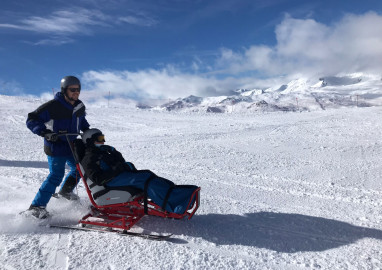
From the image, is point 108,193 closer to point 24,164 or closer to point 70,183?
point 70,183

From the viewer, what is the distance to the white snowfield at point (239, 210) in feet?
10.9

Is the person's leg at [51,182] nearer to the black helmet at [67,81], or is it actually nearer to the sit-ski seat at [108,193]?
the sit-ski seat at [108,193]

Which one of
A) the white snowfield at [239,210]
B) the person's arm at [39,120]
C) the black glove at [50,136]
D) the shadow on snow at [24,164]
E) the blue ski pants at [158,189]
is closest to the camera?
the white snowfield at [239,210]

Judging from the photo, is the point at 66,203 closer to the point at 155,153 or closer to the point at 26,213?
the point at 26,213

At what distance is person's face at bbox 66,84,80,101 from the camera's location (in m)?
4.43

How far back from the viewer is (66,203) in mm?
4898

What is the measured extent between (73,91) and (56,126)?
57 cm

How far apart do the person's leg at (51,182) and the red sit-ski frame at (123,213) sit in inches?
16.6

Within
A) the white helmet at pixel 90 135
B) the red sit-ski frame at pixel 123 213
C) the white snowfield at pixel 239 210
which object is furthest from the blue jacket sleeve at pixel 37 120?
the white snowfield at pixel 239 210

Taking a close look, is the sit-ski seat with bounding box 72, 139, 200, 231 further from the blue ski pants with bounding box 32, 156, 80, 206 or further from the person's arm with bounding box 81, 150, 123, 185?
the blue ski pants with bounding box 32, 156, 80, 206

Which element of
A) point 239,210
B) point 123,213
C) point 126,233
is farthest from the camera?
point 239,210

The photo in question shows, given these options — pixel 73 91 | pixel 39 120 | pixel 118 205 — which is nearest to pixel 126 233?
pixel 118 205

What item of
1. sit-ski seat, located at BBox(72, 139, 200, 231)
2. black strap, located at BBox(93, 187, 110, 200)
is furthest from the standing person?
black strap, located at BBox(93, 187, 110, 200)

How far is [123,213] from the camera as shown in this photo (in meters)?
4.33
